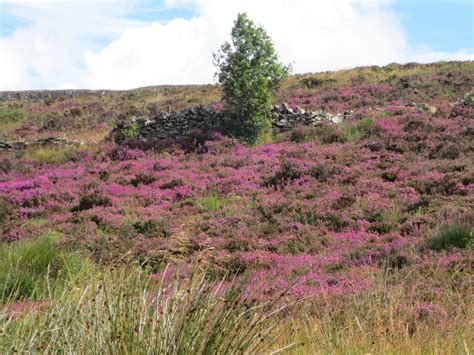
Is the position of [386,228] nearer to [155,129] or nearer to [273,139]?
[273,139]

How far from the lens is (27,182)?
17781mm

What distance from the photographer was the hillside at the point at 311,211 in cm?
518

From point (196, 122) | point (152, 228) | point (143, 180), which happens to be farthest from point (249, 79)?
point (152, 228)

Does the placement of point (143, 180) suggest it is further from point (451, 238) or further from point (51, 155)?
point (451, 238)

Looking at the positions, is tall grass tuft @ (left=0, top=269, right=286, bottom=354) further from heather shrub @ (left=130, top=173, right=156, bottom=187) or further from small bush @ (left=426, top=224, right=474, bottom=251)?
heather shrub @ (left=130, top=173, right=156, bottom=187)

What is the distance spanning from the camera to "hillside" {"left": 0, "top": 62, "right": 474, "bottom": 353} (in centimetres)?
518

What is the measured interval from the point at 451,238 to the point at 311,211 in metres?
4.05

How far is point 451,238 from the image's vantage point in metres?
8.56

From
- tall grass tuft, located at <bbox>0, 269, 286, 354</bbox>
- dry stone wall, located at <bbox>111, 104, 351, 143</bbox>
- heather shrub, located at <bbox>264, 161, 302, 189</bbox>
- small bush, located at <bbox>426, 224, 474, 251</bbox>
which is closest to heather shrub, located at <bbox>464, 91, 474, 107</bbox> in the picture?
dry stone wall, located at <bbox>111, 104, 351, 143</bbox>

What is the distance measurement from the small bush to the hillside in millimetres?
22

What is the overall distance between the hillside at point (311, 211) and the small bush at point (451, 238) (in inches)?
0.8

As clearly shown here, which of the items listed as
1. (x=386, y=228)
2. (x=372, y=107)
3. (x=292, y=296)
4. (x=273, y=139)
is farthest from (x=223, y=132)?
(x=292, y=296)

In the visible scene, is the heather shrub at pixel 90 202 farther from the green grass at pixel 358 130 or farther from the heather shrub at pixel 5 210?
the green grass at pixel 358 130

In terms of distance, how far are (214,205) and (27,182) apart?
7332mm
